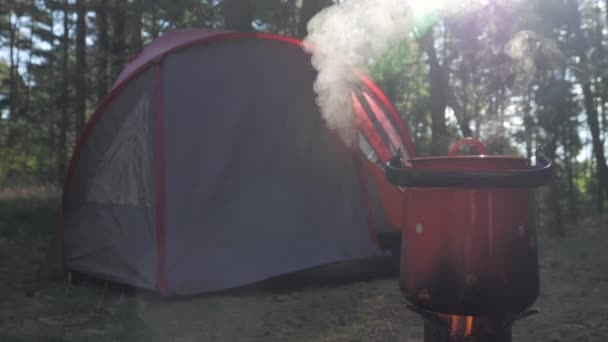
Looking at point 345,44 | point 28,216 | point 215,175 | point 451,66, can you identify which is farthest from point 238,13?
point 451,66

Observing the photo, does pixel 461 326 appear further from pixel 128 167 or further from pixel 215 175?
pixel 128 167

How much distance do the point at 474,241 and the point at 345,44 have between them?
2.58 m

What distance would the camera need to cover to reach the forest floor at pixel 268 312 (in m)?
3.04

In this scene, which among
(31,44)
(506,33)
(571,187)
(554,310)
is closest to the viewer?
(554,310)

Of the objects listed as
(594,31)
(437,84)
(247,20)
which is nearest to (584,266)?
(247,20)

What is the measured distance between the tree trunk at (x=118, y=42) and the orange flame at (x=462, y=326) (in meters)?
8.25

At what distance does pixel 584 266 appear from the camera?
467 cm

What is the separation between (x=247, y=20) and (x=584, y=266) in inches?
188

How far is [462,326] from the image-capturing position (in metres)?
1.97

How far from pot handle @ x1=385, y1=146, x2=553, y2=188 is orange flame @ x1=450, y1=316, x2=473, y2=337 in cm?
54

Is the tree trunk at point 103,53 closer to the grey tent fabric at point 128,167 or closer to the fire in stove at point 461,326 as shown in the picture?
the grey tent fabric at point 128,167

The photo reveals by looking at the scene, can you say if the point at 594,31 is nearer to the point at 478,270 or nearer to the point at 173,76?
the point at 173,76

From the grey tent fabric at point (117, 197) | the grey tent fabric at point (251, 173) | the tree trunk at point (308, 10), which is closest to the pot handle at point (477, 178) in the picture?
the grey tent fabric at point (251, 173)

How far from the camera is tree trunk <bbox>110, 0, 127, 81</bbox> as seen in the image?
871 cm
